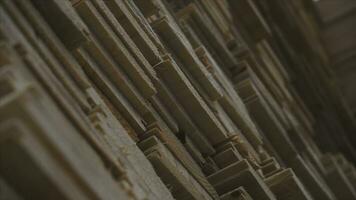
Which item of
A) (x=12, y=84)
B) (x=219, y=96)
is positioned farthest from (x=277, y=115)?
(x=12, y=84)

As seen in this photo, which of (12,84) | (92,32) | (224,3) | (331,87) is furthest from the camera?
(331,87)

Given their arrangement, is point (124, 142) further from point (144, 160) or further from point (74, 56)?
point (74, 56)

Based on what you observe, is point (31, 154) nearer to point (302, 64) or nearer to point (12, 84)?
point (12, 84)

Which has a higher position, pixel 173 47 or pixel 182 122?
pixel 173 47

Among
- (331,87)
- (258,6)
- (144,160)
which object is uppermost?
(144,160)

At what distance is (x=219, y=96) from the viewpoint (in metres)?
8.01

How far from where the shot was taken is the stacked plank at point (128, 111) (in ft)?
11.4

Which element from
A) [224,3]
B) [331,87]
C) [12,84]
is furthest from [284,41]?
[12,84]

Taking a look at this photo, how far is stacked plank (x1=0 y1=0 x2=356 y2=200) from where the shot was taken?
11.4ft

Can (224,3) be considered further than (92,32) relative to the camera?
Yes

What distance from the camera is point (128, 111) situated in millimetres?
5828

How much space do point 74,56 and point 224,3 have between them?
24.3ft

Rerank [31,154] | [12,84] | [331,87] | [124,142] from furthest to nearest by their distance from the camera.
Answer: [331,87] < [124,142] < [12,84] < [31,154]

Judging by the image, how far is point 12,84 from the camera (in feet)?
11.8
